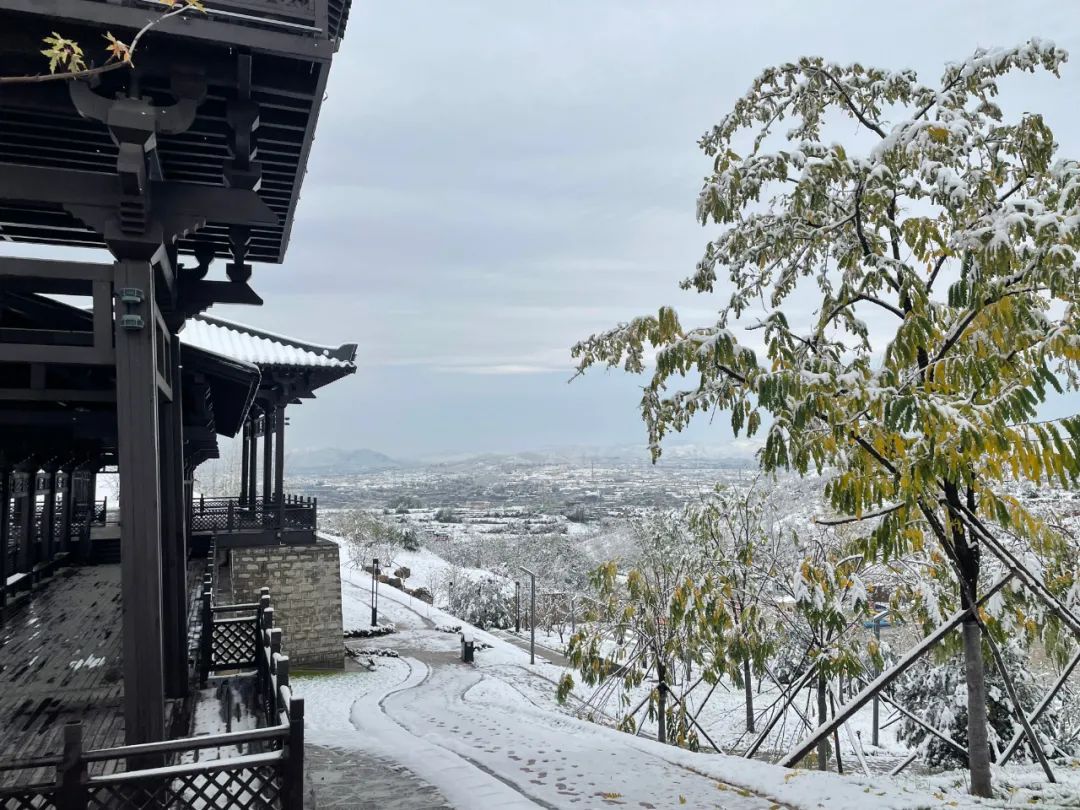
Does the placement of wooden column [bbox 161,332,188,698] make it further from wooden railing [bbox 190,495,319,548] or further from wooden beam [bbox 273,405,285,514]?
wooden beam [bbox 273,405,285,514]

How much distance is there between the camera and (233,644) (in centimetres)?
1041

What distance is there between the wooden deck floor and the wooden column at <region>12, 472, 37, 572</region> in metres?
0.83

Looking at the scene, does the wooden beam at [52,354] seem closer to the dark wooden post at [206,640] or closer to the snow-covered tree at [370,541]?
the dark wooden post at [206,640]

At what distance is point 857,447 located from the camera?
5461 mm

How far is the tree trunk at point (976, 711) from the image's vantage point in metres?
6.00

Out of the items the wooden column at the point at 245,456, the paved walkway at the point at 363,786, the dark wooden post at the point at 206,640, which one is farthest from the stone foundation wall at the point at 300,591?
the paved walkway at the point at 363,786

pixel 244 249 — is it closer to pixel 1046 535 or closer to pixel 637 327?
pixel 637 327

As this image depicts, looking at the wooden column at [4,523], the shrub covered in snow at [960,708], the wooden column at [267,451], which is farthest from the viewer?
the wooden column at [267,451]

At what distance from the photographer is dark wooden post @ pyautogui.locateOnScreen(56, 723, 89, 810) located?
4547 millimetres

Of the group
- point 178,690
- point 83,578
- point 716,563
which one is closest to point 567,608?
point 83,578

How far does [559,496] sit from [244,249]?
477 feet

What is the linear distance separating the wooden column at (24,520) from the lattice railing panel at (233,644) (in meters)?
7.47

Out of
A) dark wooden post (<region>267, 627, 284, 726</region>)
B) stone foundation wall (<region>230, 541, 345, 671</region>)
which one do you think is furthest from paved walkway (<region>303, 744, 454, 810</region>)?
stone foundation wall (<region>230, 541, 345, 671</region>)

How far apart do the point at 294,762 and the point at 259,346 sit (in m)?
16.4
